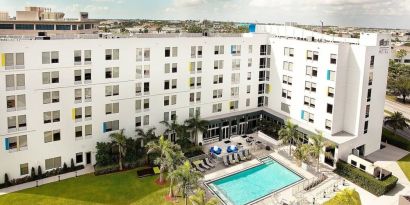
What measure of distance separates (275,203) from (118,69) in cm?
2646

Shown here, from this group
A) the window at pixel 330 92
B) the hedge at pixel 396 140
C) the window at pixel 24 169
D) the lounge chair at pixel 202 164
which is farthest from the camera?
the hedge at pixel 396 140

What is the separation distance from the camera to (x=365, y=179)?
41.7 metres

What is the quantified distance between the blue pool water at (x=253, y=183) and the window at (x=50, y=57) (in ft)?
80.6

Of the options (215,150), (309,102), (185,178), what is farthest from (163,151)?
(309,102)

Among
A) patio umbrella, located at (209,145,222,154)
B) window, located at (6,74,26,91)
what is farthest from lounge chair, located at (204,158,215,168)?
window, located at (6,74,26,91)

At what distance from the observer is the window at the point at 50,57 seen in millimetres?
40344

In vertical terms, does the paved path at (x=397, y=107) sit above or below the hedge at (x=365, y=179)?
above

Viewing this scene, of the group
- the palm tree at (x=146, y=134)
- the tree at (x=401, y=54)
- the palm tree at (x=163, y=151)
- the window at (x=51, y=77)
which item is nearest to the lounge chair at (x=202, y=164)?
the palm tree at (x=163, y=151)

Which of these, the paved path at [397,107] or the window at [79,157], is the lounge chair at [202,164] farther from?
the paved path at [397,107]

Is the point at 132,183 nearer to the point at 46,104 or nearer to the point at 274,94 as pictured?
the point at 46,104

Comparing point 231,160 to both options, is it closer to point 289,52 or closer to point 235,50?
point 235,50

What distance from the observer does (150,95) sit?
4875 cm

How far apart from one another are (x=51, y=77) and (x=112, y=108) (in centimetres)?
877

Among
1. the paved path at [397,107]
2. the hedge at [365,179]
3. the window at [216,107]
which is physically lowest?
the hedge at [365,179]
